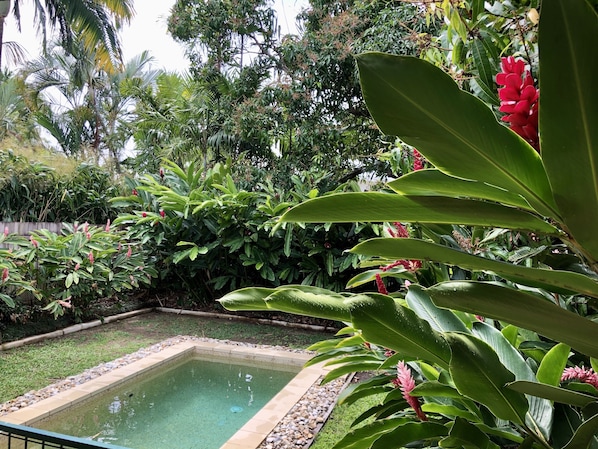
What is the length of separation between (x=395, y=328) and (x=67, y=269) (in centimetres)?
476

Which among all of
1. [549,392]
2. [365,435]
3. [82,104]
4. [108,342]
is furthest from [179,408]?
[82,104]

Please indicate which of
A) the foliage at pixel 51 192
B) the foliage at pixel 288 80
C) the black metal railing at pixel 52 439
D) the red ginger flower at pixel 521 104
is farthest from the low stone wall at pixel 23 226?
the red ginger flower at pixel 521 104

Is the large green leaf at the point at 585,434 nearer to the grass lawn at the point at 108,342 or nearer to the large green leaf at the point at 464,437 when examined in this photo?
the large green leaf at the point at 464,437

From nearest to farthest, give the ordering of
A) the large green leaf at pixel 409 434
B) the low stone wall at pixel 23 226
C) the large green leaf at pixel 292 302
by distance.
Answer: the large green leaf at pixel 292 302, the large green leaf at pixel 409 434, the low stone wall at pixel 23 226

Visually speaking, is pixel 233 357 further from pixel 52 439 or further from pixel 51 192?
pixel 51 192

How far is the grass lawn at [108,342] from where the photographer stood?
328cm

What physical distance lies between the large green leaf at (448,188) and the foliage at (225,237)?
451cm

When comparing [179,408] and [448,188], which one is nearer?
[448,188]

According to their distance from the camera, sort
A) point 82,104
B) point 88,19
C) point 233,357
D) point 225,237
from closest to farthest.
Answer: point 233,357 < point 225,237 < point 88,19 < point 82,104

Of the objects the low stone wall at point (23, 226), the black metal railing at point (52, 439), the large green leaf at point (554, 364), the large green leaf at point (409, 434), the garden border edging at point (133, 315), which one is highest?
the large green leaf at point (554, 364)

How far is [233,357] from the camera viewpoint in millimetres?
4156

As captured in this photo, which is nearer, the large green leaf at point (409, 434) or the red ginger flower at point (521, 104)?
the red ginger flower at point (521, 104)

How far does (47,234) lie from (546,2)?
5.40m

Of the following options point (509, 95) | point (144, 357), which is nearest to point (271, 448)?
point (144, 357)
